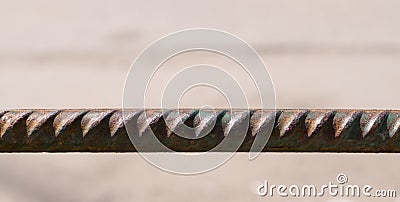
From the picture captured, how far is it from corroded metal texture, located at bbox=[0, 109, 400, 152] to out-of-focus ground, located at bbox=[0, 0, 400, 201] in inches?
26.5

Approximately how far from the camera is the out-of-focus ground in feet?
3.95

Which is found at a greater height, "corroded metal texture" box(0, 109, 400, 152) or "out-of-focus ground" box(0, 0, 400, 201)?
"out-of-focus ground" box(0, 0, 400, 201)

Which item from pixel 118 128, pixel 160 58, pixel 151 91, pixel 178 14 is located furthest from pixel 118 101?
pixel 118 128

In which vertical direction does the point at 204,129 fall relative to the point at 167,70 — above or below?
below

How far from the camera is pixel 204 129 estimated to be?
366mm

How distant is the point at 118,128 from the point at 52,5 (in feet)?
4.62

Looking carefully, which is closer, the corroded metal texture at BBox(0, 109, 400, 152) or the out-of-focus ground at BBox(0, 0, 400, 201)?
the corroded metal texture at BBox(0, 109, 400, 152)

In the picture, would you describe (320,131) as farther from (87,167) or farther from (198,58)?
(198,58)

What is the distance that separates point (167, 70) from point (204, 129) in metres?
1.15

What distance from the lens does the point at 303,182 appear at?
1.18 meters

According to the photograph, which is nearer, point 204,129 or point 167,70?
point 204,129

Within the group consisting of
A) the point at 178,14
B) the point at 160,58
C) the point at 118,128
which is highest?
the point at 178,14

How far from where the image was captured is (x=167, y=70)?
1.51 meters

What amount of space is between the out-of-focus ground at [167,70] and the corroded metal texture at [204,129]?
2.21 ft
